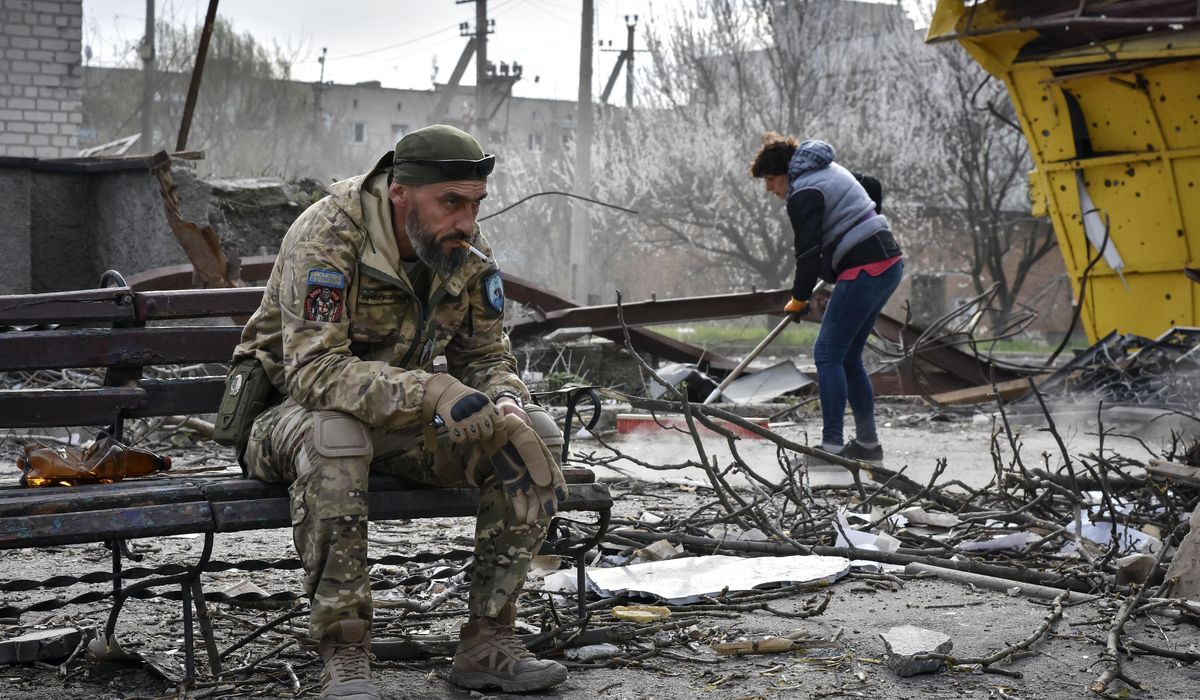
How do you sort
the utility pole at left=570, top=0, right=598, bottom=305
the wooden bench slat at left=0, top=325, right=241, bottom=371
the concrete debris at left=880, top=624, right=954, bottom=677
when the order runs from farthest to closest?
the utility pole at left=570, top=0, right=598, bottom=305
the wooden bench slat at left=0, top=325, right=241, bottom=371
the concrete debris at left=880, top=624, right=954, bottom=677

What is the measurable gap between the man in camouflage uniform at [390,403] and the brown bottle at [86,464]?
421 millimetres

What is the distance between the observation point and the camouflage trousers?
8.93ft

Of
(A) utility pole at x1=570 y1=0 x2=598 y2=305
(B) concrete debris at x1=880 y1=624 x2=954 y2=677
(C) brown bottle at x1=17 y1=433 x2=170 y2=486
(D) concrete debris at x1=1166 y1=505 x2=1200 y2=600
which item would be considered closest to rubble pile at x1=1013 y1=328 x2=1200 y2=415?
(D) concrete debris at x1=1166 y1=505 x2=1200 y2=600

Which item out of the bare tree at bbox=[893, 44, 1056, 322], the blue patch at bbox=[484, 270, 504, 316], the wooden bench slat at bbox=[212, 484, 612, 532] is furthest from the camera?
the bare tree at bbox=[893, 44, 1056, 322]

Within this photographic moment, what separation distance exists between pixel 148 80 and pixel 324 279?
40850mm

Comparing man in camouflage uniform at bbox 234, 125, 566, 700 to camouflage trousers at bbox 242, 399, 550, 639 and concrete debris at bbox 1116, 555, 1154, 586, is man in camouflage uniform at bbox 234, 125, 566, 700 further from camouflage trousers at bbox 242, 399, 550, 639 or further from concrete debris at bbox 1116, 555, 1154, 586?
concrete debris at bbox 1116, 555, 1154, 586

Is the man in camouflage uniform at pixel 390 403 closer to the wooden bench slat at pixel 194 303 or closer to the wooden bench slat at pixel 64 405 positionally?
the wooden bench slat at pixel 64 405

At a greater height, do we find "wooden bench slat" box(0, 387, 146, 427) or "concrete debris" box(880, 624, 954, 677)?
"wooden bench slat" box(0, 387, 146, 427)

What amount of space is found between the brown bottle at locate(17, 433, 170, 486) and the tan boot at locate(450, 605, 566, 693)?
1.04 metres

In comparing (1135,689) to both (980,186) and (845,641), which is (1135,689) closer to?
(845,641)

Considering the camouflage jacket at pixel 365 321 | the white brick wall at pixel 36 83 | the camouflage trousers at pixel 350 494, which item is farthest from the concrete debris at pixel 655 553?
the white brick wall at pixel 36 83

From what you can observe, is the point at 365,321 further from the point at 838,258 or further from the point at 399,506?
the point at 838,258

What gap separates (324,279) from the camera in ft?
9.51

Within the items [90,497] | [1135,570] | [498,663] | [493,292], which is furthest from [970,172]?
[90,497]
